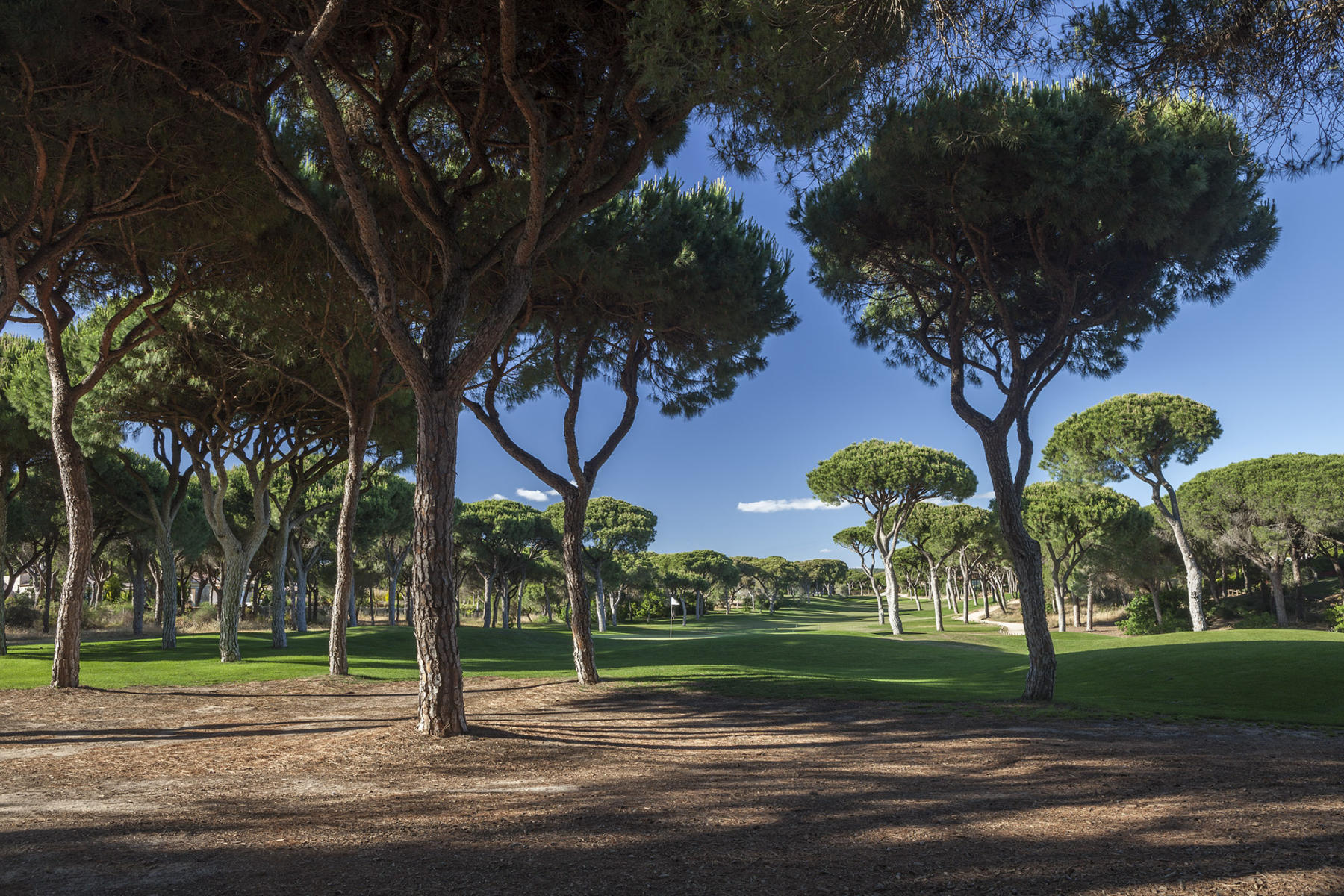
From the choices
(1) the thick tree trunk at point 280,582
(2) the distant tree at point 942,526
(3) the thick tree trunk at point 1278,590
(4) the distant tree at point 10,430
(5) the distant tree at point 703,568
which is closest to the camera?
(4) the distant tree at point 10,430

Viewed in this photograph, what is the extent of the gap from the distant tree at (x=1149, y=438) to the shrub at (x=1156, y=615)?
2500mm

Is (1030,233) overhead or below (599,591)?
overhead

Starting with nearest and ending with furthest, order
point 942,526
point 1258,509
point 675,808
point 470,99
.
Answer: point 675,808 < point 470,99 < point 1258,509 < point 942,526

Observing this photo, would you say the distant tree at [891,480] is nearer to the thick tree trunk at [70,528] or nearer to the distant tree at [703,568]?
the thick tree trunk at [70,528]

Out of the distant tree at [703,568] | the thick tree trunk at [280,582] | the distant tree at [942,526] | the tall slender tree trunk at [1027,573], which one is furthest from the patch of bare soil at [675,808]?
the distant tree at [703,568]

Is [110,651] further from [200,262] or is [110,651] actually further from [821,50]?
[821,50]

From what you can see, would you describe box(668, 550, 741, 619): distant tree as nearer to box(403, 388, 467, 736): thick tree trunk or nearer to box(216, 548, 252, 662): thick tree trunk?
box(216, 548, 252, 662): thick tree trunk

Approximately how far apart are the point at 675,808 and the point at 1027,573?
8.70 m

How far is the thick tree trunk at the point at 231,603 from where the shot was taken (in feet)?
60.3

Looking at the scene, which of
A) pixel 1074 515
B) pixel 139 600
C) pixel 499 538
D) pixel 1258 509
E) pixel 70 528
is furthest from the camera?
pixel 499 538

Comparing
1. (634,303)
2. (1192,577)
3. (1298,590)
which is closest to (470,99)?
(634,303)

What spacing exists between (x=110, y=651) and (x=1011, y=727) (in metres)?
24.1

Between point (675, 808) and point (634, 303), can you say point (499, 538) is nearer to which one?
point (634, 303)

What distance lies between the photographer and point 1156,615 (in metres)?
37.8
